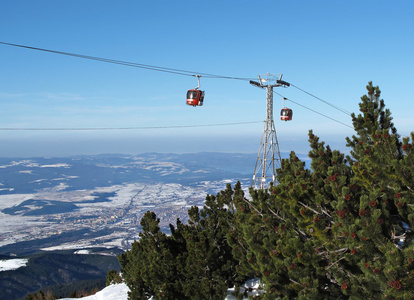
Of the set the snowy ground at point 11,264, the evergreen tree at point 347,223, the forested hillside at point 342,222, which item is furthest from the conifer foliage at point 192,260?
the snowy ground at point 11,264

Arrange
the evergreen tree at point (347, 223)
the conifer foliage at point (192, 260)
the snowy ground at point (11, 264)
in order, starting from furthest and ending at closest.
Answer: the snowy ground at point (11, 264)
the conifer foliage at point (192, 260)
the evergreen tree at point (347, 223)

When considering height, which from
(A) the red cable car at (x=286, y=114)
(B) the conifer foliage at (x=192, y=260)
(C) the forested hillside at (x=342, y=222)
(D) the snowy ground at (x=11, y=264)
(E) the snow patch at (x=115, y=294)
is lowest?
(D) the snowy ground at (x=11, y=264)

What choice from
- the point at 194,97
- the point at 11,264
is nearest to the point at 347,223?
the point at 194,97

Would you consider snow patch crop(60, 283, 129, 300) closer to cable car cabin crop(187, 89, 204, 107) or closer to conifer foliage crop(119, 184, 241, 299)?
conifer foliage crop(119, 184, 241, 299)

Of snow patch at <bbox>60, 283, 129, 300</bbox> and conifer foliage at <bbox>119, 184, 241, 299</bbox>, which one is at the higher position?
conifer foliage at <bbox>119, 184, 241, 299</bbox>

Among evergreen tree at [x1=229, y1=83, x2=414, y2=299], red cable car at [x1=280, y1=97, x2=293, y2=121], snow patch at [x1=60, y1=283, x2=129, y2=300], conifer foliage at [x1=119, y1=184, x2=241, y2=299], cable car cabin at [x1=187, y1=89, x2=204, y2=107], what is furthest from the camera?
red cable car at [x1=280, y1=97, x2=293, y2=121]

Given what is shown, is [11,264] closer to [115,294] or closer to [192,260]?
[115,294]

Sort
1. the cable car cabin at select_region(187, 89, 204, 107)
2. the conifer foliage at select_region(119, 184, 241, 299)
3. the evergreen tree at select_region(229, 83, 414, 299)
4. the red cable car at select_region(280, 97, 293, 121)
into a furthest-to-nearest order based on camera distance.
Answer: the red cable car at select_region(280, 97, 293, 121)
the cable car cabin at select_region(187, 89, 204, 107)
the conifer foliage at select_region(119, 184, 241, 299)
the evergreen tree at select_region(229, 83, 414, 299)

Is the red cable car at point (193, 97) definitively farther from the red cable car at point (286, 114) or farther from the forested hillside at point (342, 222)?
the forested hillside at point (342, 222)

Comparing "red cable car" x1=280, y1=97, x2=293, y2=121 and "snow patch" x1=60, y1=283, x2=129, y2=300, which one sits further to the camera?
"red cable car" x1=280, y1=97, x2=293, y2=121

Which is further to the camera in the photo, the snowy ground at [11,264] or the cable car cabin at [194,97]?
the snowy ground at [11,264]

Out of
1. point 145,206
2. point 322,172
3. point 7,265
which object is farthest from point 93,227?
point 322,172

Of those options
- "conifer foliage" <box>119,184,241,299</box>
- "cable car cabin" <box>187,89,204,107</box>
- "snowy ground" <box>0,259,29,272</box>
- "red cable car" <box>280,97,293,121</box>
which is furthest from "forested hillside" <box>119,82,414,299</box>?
"snowy ground" <box>0,259,29,272</box>
